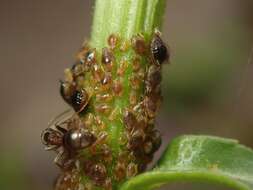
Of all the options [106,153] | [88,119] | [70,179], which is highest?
[88,119]

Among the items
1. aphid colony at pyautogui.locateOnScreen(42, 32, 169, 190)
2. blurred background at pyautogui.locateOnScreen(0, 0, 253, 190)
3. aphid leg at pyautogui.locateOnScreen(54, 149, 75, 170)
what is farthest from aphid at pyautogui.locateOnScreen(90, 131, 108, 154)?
blurred background at pyautogui.locateOnScreen(0, 0, 253, 190)

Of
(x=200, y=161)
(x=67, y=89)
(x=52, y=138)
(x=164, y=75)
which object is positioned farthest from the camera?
(x=164, y=75)

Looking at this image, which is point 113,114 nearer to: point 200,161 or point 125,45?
point 125,45

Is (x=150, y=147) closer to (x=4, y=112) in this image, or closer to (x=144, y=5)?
(x=144, y=5)

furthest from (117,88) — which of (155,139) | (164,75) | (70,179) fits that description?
(164,75)

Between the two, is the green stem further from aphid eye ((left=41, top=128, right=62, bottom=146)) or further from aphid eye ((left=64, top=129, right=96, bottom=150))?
aphid eye ((left=41, top=128, right=62, bottom=146))

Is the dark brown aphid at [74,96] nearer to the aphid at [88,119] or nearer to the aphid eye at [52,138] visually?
the aphid at [88,119]
